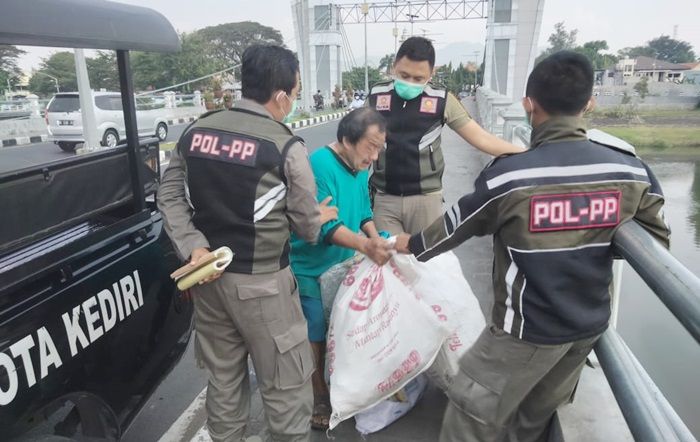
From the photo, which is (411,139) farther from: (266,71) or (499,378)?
(499,378)

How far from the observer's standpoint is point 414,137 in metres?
2.88

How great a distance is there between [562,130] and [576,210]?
0.83 feet

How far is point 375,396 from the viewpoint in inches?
87.0

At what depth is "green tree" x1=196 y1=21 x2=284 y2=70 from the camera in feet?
220

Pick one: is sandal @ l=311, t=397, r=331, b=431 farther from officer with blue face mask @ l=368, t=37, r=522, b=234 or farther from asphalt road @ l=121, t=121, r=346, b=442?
officer with blue face mask @ l=368, t=37, r=522, b=234

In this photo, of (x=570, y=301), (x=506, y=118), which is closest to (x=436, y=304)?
(x=570, y=301)

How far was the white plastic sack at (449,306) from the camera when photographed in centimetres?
221

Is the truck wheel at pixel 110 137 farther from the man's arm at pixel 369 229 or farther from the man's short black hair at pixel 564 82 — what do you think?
the man's short black hair at pixel 564 82

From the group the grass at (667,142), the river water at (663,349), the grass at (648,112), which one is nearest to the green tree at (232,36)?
the grass at (648,112)

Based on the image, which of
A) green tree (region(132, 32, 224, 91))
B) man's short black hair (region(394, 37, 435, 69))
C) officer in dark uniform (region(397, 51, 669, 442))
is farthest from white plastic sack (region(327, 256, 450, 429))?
green tree (region(132, 32, 224, 91))

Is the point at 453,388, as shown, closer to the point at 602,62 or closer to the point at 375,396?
the point at 375,396

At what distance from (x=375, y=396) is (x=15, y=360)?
1.32 metres

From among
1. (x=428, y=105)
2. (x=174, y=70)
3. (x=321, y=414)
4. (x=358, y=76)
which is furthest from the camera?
(x=358, y=76)

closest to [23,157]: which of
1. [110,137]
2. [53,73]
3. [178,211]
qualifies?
[53,73]
